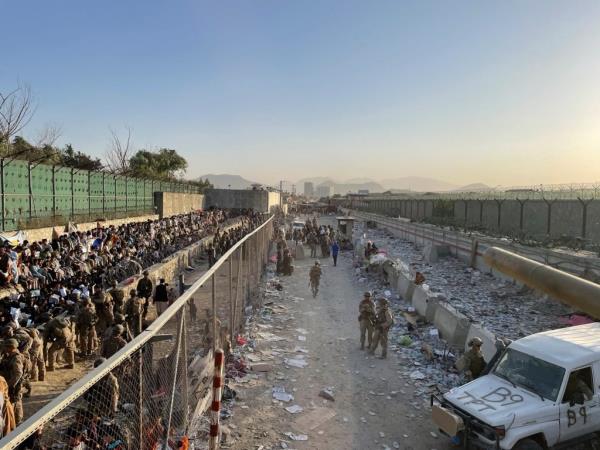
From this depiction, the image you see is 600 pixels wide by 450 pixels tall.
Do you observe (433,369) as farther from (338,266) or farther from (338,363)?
(338,266)

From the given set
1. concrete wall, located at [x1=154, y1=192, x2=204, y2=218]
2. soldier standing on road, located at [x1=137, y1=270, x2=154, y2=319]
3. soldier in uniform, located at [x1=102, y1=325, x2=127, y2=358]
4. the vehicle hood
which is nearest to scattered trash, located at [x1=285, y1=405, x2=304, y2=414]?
the vehicle hood

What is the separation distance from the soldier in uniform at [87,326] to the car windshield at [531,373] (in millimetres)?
7208

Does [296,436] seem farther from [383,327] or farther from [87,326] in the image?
[87,326]

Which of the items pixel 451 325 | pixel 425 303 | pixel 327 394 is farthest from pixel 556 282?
pixel 327 394

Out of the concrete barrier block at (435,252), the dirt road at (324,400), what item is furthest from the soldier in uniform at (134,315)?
the concrete barrier block at (435,252)

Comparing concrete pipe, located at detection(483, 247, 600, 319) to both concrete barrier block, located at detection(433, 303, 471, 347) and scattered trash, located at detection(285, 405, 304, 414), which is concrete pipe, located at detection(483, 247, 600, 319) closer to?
concrete barrier block, located at detection(433, 303, 471, 347)

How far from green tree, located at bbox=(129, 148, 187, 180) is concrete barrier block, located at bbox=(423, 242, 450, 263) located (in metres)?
32.5

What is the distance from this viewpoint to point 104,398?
4.21 metres

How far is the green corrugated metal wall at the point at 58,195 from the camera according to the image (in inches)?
627

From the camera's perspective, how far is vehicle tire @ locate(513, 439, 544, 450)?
4898mm

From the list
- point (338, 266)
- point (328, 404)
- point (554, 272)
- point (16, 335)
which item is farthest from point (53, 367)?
point (338, 266)

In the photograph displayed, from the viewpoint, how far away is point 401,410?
6.83 meters

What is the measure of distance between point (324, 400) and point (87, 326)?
4.85 meters

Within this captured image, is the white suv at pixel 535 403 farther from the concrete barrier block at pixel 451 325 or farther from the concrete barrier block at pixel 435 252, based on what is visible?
the concrete barrier block at pixel 435 252
